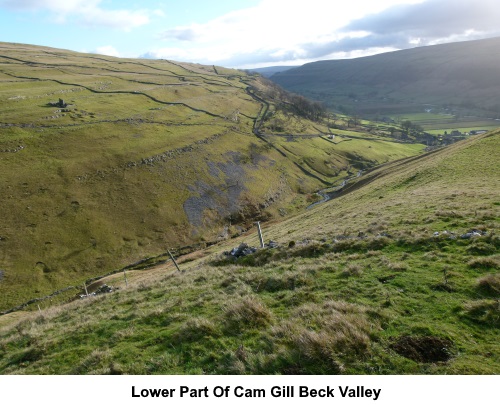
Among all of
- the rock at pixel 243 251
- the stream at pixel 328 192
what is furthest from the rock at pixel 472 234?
the stream at pixel 328 192

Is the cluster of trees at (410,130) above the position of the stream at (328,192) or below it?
above

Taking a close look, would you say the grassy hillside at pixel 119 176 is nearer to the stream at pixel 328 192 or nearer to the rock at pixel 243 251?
the stream at pixel 328 192

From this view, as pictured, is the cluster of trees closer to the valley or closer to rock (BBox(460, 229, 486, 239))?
the valley

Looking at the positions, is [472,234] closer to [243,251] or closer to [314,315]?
[314,315]

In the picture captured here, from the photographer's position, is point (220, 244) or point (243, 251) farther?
point (220, 244)

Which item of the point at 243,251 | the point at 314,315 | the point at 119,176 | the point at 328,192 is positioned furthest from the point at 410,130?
the point at 314,315

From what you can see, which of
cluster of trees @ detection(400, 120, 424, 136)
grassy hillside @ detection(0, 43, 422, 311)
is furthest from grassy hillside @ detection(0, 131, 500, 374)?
cluster of trees @ detection(400, 120, 424, 136)

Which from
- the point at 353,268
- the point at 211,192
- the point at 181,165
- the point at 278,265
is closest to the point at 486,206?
the point at 353,268
